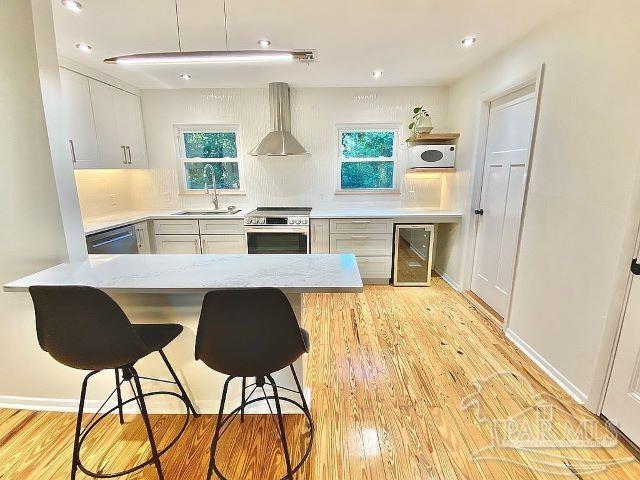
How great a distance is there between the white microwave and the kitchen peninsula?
8.08 ft

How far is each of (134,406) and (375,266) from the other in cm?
276

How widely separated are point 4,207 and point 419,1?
2674 mm

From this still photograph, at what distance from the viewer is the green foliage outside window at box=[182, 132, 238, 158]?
4086 millimetres

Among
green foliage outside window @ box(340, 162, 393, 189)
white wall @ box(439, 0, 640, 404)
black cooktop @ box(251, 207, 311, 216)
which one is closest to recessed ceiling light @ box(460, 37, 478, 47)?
white wall @ box(439, 0, 640, 404)

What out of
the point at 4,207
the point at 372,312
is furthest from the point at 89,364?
the point at 372,312

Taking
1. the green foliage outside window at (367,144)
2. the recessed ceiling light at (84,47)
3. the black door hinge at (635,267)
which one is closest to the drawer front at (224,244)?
the green foliage outside window at (367,144)

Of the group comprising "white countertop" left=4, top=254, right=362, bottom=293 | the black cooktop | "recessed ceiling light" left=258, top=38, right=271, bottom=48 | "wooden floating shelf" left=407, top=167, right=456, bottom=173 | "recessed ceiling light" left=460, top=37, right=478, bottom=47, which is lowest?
"white countertop" left=4, top=254, right=362, bottom=293

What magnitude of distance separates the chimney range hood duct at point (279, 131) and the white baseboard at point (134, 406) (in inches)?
106

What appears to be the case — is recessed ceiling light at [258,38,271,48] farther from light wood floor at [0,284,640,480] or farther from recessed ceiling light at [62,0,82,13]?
light wood floor at [0,284,640,480]

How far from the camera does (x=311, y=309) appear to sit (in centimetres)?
318

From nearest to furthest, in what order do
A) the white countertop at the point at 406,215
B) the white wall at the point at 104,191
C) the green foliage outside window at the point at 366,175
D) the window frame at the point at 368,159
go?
the white wall at the point at 104,191 < the white countertop at the point at 406,215 < the window frame at the point at 368,159 < the green foliage outside window at the point at 366,175

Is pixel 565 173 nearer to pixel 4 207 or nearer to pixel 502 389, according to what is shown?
pixel 502 389

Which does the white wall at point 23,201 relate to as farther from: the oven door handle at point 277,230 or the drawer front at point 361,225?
A: the drawer front at point 361,225

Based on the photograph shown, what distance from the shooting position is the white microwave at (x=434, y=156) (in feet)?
11.9
